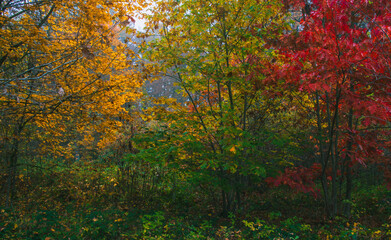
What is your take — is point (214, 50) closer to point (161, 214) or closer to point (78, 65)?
point (78, 65)

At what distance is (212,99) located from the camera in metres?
5.58

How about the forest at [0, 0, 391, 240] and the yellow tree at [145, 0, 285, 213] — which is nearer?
the forest at [0, 0, 391, 240]

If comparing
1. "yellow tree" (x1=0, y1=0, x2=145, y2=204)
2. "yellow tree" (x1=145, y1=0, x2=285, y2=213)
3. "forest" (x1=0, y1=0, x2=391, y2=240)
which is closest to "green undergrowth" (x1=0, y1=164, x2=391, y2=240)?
"forest" (x1=0, y1=0, x2=391, y2=240)

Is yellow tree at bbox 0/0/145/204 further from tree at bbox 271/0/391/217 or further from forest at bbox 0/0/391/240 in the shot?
tree at bbox 271/0/391/217

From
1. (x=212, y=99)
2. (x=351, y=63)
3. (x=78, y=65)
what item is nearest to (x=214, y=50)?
(x=212, y=99)

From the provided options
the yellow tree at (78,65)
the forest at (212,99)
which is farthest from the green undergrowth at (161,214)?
the yellow tree at (78,65)

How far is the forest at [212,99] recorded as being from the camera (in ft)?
11.1

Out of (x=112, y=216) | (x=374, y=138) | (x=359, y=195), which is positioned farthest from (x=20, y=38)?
(x=359, y=195)

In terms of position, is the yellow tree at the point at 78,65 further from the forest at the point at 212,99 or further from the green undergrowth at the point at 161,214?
the green undergrowth at the point at 161,214

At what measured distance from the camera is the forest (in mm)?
3377

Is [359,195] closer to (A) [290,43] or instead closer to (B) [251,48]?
(A) [290,43]

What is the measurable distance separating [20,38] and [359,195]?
347 inches

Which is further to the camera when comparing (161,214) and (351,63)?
(161,214)

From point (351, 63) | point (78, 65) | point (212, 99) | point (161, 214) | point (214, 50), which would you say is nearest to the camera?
point (351, 63)
